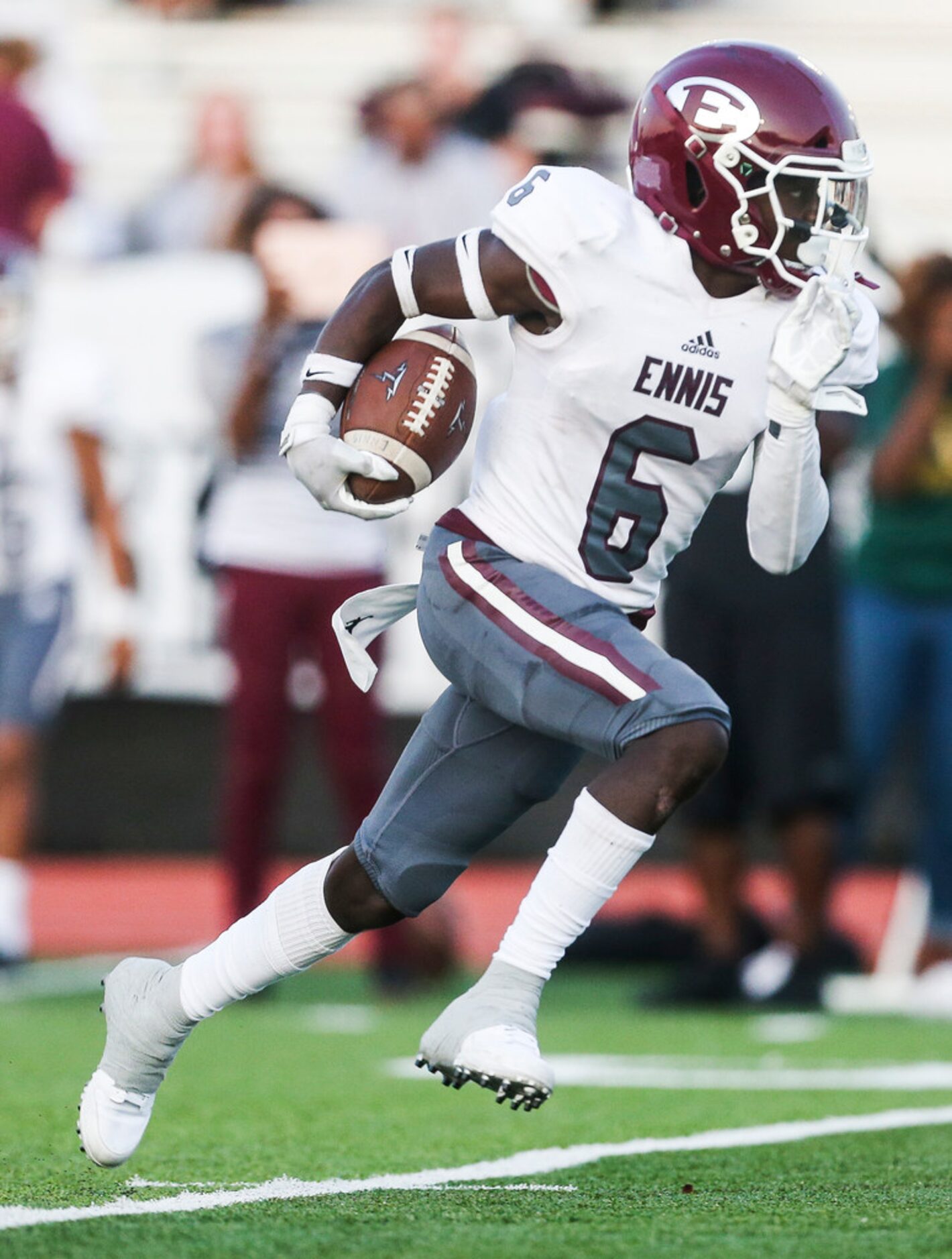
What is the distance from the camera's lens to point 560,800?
7.67 m

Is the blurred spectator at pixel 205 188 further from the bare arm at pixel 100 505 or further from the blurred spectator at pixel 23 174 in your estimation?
the bare arm at pixel 100 505

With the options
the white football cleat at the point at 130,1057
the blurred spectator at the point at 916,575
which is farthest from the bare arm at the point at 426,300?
the blurred spectator at the point at 916,575

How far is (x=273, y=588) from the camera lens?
568cm

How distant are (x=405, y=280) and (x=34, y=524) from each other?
326 cm

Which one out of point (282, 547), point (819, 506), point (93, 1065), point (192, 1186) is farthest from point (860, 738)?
point (192, 1186)

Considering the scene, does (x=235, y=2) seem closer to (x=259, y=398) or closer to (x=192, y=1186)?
(x=259, y=398)

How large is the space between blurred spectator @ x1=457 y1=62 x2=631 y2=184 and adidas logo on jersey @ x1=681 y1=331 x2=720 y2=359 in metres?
5.94

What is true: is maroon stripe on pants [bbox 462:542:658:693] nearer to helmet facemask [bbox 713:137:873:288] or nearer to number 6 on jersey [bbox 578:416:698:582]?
number 6 on jersey [bbox 578:416:698:582]

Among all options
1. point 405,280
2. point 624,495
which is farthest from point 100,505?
point 624,495

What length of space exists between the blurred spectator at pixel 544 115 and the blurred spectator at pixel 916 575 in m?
3.24

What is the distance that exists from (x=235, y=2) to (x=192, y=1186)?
9.55m

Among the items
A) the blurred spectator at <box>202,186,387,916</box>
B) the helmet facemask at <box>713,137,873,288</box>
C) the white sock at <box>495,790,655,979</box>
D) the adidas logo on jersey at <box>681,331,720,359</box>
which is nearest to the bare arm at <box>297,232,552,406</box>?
the adidas logo on jersey at <box>681,331,720,359</box>

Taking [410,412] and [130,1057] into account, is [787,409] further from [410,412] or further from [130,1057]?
[130,1057]

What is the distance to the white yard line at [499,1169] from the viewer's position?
263 centimetres
